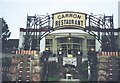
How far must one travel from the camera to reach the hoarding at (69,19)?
225 inches

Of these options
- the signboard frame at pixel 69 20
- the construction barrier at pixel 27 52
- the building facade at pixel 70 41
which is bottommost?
the construction barrier at pixel 27 52

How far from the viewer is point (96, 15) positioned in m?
5.91

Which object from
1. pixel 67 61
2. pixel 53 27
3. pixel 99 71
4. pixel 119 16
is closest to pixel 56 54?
pixel 67 61

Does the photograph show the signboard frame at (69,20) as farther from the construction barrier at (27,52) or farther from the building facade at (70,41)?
the construction barrier at (27,52)

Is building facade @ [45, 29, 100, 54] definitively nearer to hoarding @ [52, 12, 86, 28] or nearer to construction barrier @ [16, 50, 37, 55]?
hoarding @ [52, 12, 86, 28]

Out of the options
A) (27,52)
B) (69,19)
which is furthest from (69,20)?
(27,52)

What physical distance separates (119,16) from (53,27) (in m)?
1.57

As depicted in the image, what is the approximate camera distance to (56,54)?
572 cm

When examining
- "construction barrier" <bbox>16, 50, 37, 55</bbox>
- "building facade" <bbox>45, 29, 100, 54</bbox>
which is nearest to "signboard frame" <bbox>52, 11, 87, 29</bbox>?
"building facade" <bbox>45, 29, 100, 54</bbox>

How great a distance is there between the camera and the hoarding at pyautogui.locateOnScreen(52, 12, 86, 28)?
225 inches

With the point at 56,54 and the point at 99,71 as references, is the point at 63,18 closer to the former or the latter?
the point at 56,54

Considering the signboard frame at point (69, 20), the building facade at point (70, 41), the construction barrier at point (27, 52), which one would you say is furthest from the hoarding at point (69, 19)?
the construction barrier at point (27, 52)

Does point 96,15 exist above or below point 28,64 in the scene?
above

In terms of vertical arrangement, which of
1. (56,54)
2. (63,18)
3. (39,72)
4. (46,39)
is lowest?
(39,72)
